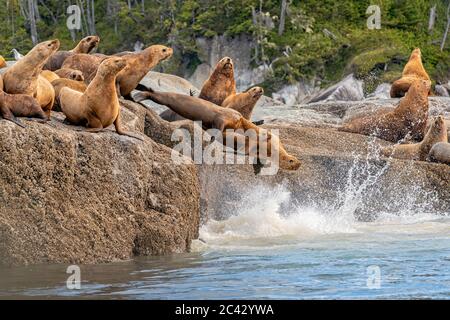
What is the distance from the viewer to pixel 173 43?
44.6 m

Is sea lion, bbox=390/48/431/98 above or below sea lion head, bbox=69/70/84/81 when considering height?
below

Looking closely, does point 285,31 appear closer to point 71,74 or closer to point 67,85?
point 71,74

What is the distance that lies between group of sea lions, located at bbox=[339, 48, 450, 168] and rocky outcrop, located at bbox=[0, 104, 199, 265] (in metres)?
5.83

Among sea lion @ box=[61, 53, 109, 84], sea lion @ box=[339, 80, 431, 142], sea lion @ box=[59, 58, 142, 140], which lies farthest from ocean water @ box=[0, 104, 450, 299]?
sea lion @ box=[61, 53, 109, 84]

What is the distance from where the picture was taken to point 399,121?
1670cm

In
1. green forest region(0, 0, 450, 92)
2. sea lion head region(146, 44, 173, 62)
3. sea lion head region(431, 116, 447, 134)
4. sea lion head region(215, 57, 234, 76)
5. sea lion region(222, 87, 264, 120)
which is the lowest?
green forest region(0, 0, 450, 92)

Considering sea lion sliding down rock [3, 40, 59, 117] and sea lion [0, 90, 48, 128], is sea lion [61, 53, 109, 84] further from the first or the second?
sea lion [0, 90, 48, 128]

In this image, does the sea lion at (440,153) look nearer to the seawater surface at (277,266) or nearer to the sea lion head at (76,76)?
the seawater surface at (277,266)

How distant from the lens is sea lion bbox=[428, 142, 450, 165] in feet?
48.6

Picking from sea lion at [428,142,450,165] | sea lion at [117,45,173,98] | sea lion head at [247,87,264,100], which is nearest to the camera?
sea lion at [117,45,173,98]

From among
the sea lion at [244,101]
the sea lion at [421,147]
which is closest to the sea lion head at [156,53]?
the sea lion at [244,101]

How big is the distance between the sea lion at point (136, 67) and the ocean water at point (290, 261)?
6.63ft

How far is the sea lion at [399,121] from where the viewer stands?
16469 millimetres

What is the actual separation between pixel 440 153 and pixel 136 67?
4975 mm
